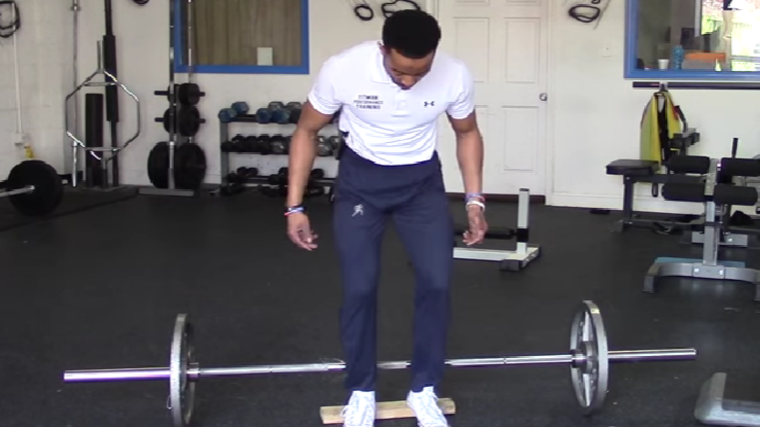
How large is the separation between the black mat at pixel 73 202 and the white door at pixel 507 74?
2444mm

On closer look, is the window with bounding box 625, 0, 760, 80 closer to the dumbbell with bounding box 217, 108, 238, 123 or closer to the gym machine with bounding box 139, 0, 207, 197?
the dumbbell with bounding box 217, 108, 238, 123

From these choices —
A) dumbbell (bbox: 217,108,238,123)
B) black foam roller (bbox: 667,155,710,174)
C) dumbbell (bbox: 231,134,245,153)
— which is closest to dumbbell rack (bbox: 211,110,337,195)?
dumbbell (bbox: 217,108,238,123)

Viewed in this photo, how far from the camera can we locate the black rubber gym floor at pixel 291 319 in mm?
2887

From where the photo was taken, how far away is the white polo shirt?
7.90 feet

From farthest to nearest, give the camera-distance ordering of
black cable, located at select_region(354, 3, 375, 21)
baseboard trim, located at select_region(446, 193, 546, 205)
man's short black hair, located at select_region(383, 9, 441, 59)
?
black cable, located at select_region(354, 3, 375, 21), baseboard trim, located at select_region(446, 193, 546, 205), man's short black hair, located at select_region(383, 9, 441, 59)

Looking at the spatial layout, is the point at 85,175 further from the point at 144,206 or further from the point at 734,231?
the point at 734,231

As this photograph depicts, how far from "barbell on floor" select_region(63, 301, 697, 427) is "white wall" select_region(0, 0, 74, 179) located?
4954mm

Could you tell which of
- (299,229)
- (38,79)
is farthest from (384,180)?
(38,79)

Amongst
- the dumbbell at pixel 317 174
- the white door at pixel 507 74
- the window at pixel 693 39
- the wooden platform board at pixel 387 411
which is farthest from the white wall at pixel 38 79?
the wooden platform board at pixel 387 411

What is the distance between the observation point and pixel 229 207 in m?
6.60

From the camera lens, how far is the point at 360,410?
2621 mm

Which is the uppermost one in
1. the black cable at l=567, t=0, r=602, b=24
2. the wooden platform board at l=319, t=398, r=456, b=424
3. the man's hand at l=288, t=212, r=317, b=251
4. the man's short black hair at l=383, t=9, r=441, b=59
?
the black cable at l=567, t=0, r=602, b=24

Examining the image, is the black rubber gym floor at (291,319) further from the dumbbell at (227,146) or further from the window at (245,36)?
the window at (245,36)

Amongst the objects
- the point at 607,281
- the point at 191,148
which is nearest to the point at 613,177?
the point at 607,281
